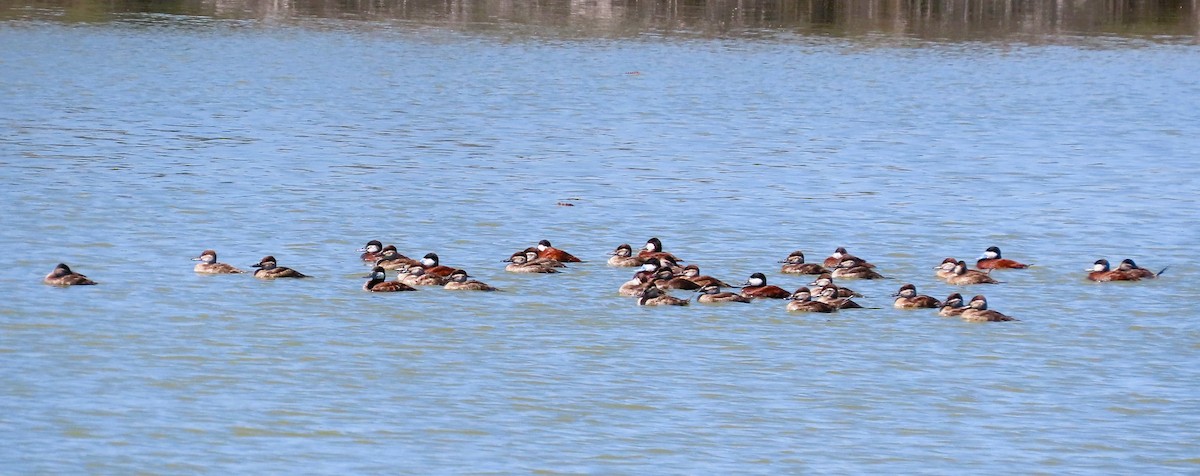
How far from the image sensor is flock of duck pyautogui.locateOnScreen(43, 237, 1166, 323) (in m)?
20.4

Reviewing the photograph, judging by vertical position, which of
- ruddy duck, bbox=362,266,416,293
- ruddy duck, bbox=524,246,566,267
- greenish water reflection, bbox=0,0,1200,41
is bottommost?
ruddy duck, bbox=362,266,416,293

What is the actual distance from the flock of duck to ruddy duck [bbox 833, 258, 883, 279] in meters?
0.01

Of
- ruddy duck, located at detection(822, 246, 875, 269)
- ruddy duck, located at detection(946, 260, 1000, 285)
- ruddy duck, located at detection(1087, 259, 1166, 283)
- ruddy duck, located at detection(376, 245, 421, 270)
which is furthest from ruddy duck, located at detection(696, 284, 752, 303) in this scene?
ruddy duck, located at detection(1087, 259, 1166, 283)

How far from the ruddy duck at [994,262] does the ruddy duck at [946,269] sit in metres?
0.59

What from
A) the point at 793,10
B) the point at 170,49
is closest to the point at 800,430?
the point at 170,49

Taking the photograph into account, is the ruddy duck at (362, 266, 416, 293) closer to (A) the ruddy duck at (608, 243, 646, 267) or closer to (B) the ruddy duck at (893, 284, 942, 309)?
(A) the ruddy duck at (608, 243, 646, 267)

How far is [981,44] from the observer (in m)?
64.7

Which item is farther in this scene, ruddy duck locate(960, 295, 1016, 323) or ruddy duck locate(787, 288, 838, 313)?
ruddy duck locate(787, 288, 838, 313)

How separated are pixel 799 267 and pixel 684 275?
5.04 ft

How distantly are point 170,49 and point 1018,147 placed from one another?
94.5 feet

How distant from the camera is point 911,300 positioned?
66.9 ft

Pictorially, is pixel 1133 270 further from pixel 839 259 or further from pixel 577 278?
pixel 577 278

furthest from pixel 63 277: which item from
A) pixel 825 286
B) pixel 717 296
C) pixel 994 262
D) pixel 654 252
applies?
pixel 994 262

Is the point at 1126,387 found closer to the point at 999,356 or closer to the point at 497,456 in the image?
the point at 999,356
